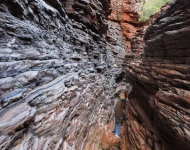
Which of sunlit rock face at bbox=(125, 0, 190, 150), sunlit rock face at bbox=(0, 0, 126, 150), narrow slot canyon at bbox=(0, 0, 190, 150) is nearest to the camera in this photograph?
sunlit rock face at bbox=(0, 0, 126, 150)

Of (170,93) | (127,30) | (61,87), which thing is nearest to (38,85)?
(61,87)

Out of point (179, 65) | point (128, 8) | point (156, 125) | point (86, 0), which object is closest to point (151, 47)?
point (179, 65)

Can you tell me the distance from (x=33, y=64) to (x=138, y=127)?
5292 mm

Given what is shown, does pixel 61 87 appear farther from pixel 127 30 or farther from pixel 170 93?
pixel 127 30

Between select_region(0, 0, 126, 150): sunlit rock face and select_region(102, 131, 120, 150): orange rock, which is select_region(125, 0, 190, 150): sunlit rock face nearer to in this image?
select_region(102, 131, 120, 150): orange rock

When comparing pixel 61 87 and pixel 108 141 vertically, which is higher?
pixel 61 87

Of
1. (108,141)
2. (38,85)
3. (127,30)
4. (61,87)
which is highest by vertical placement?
(127,30)

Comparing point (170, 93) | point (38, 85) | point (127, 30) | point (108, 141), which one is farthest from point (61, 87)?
point (127, 30)

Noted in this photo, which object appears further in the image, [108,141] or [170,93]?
[108,141]

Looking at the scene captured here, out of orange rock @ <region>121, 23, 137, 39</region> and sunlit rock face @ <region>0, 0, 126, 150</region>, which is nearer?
sunlit rock face @ <region>0, 0, 126, 150</region>

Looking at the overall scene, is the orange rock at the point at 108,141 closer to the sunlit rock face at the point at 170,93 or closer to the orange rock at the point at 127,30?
the sunlit rock face at the point at 170,93

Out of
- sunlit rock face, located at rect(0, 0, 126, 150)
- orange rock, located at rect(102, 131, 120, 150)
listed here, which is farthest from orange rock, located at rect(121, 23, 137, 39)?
orange rock, located at rect(102, 131, 120, 150)

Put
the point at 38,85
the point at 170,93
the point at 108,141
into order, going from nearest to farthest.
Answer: the point at 38,85, the point at 170,93, the point at 108,141

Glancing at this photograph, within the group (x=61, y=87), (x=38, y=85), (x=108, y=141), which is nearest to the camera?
(x=38, y=85)
